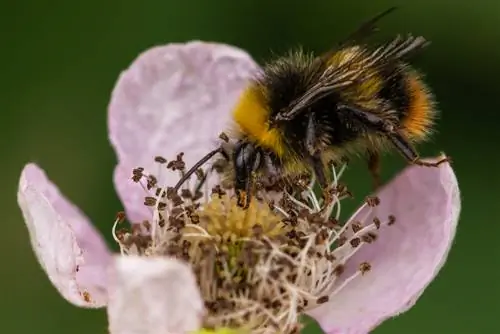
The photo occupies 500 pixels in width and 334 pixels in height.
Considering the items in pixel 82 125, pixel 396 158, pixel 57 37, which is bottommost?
pixel 396 158

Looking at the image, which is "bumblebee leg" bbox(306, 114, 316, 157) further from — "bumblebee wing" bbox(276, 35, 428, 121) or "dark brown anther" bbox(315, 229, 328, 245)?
"dark brown anther" bbox(315, 229, 328, 245)

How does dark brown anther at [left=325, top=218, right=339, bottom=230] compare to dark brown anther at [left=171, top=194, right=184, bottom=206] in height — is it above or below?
below

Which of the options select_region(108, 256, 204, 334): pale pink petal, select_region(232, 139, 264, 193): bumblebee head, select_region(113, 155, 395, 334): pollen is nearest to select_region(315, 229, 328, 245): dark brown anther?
select_region(113, 155, 395, 334): pollen

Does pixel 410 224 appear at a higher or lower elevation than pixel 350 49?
lower

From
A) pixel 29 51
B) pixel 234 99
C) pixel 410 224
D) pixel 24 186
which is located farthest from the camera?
pixel 29 51

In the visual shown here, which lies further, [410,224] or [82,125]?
[82,125]

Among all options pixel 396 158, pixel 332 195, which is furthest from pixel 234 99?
pixel 396 158

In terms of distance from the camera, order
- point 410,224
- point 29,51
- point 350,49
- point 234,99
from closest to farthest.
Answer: point 350,49
point 410,224
point 234,99
point 29,51

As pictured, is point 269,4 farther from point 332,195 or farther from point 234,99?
point 332,195
